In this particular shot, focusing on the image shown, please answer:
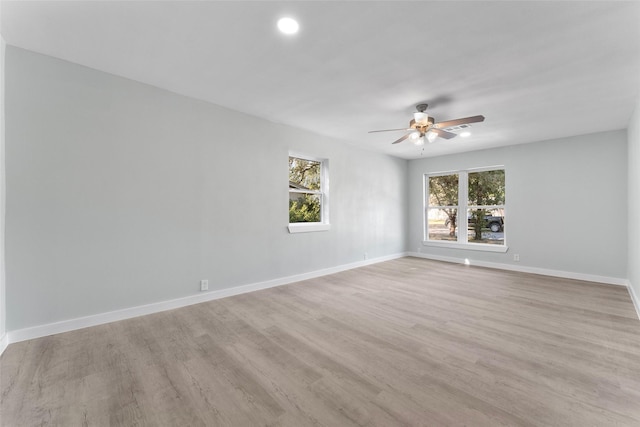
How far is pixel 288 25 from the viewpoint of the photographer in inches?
79.4

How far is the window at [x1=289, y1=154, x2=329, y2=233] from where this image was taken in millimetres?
4652

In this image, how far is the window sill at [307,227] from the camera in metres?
4.49

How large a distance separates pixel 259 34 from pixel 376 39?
3.07 feet

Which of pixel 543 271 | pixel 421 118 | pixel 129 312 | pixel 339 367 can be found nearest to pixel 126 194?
pixel 129 312

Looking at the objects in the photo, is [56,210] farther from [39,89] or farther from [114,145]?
[39,89]

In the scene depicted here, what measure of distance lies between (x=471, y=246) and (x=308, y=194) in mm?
3927

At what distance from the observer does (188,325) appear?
277cm

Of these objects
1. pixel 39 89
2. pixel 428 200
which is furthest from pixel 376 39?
pixel 428 200

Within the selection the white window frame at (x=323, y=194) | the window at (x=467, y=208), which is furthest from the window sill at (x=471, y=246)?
the white window frame at (x=323, y=194)

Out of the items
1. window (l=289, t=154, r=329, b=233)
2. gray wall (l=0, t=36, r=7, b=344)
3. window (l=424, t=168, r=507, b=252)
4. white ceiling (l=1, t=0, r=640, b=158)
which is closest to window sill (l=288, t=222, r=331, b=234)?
window (l=289, t=154, r=329, b=233)

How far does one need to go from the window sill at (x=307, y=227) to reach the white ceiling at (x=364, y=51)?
1.84m

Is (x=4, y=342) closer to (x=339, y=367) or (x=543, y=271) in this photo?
(x=339, y=367)

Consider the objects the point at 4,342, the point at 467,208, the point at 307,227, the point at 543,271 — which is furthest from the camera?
the point at 467,208

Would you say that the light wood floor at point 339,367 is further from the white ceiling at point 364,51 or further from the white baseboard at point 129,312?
the white ceiling at point 364,51
